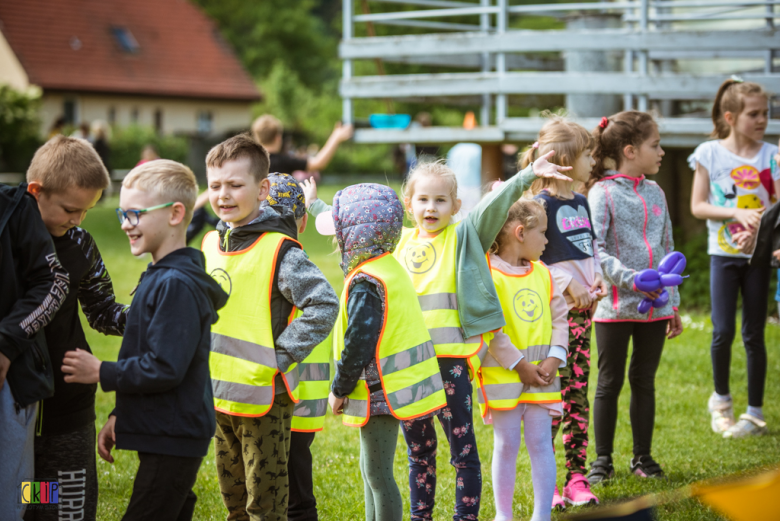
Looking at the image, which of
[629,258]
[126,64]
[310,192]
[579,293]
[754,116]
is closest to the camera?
[579,293]

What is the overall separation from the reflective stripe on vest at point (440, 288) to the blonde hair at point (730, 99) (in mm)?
2656

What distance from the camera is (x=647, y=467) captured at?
4469 mm

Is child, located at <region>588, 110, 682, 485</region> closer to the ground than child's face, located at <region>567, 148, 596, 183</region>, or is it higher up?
closer to the ground

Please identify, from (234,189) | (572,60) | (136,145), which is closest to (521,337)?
(234,189)

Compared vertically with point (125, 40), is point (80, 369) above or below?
below

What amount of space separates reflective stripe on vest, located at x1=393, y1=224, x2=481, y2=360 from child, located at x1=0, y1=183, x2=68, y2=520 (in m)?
1.57

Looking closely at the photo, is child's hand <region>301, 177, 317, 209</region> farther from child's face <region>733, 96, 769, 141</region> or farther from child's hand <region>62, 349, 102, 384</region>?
child's face <region>733, 96, 769, 141</region>

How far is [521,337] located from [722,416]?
252 centimetres

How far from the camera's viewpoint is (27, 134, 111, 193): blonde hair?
2846 mm

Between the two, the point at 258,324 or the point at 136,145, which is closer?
the point at 258,324

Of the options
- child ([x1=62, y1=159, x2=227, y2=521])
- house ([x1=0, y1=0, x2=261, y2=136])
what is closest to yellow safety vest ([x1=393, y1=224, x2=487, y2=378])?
child ([x1=62, y1=159, x2=227, y2=521])

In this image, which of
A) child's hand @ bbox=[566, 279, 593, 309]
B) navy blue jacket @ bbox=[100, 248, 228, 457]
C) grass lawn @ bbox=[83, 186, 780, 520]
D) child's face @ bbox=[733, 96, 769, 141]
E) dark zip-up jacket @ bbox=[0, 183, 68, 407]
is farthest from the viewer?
child's face @ bbox=[733, 96, 769, 141]

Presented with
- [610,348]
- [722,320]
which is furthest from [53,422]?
[722,320]

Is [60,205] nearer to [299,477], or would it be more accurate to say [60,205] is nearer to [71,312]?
[71,312]
